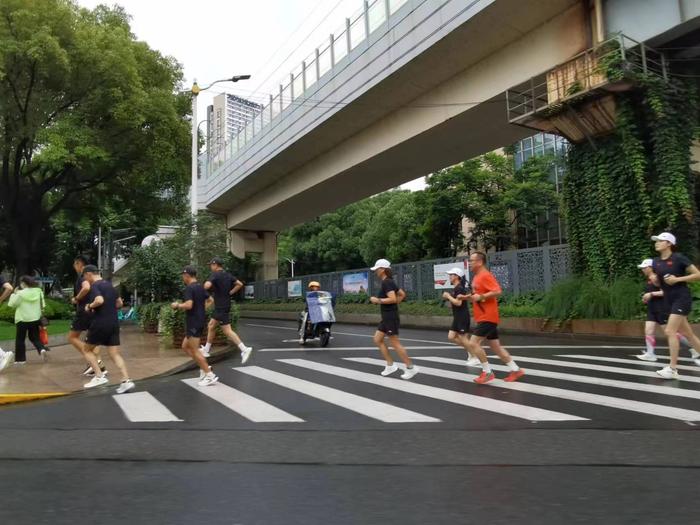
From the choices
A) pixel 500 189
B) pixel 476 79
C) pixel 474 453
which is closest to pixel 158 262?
pixel 476 79

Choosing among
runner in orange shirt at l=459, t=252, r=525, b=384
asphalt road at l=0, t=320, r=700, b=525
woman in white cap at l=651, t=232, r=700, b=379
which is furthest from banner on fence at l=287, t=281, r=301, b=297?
woman in white cap at l=651, t=232, r=700, b=379

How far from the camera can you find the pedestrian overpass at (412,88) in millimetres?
15117

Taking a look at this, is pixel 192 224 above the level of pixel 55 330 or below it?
above

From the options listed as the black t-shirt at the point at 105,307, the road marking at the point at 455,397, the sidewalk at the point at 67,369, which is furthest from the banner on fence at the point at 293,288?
the black t-shirt at the point at 105,307

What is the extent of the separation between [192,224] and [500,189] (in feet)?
64.5

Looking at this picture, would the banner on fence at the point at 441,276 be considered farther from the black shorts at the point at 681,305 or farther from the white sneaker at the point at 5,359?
the white sneaker at the point at 5,359

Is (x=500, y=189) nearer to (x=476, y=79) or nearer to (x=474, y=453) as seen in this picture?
(x=476, y=79)

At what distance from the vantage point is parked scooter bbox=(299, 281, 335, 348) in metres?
13.8

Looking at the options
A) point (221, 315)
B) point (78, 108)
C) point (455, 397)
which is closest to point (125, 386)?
point (221, 315)

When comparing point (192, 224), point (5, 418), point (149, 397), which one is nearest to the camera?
point (5, 418)

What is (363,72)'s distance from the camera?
760 inches

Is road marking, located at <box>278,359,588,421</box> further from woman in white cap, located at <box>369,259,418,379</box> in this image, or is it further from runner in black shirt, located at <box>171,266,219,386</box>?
runner in black shirt, located at <box>171,266,219,386</box>

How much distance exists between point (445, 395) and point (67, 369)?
709 centimetres

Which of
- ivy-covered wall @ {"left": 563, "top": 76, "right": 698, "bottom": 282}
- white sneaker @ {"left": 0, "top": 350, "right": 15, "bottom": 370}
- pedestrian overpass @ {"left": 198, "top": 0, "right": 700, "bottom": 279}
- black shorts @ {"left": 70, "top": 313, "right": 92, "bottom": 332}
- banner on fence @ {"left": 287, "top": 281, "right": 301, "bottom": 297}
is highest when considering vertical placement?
pedestrian overpass @ {"left": 198, "top": 0, "right": 700, "bottom": 279}
